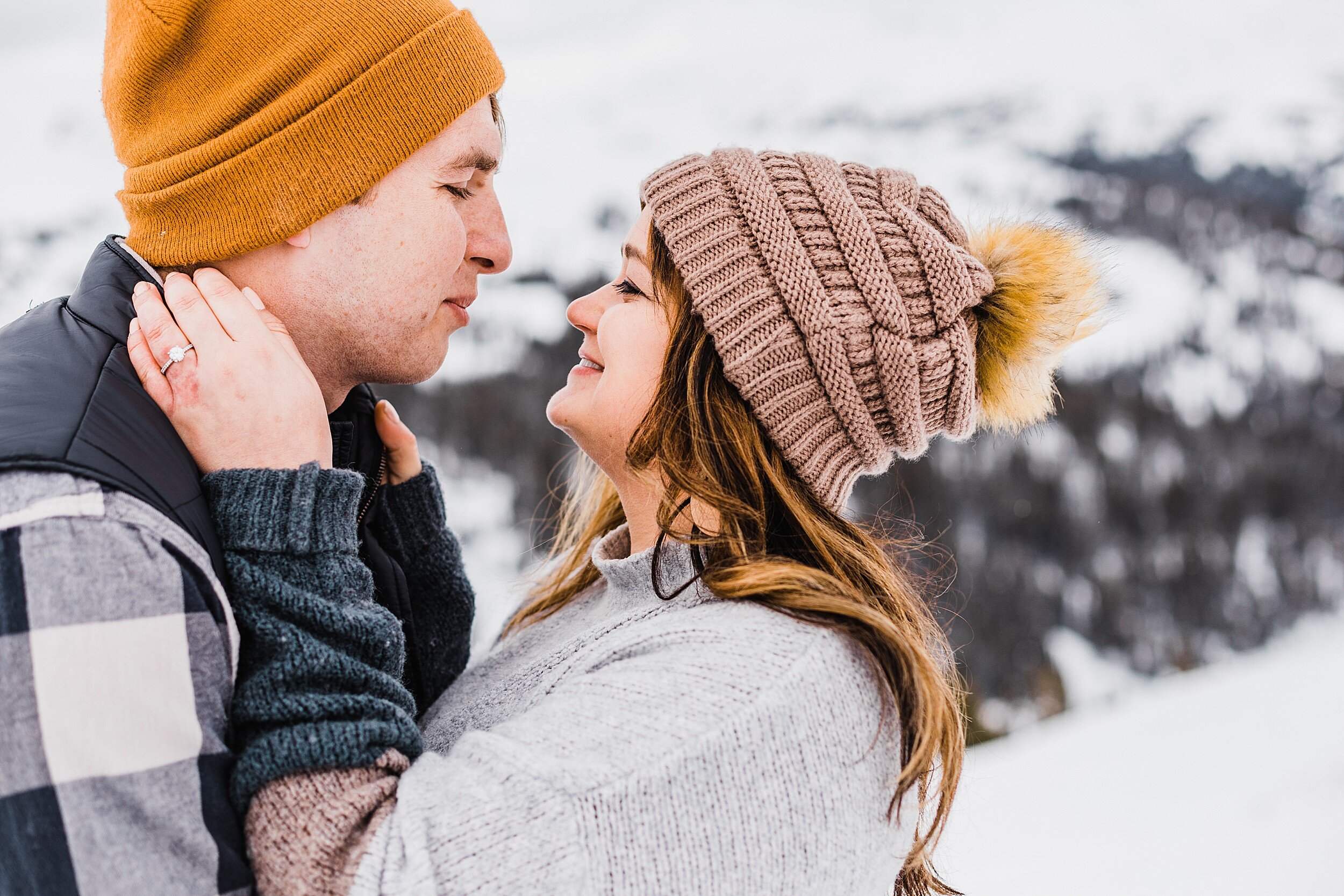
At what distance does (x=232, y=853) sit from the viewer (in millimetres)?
1006

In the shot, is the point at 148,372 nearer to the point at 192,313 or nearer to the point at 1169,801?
the point at 192,313

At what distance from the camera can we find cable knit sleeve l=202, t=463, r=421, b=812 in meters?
1.05

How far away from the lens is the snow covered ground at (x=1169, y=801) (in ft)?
12.1

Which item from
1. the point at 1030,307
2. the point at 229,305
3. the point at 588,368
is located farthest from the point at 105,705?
the point at 1030,307

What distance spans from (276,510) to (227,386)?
7.3 inches

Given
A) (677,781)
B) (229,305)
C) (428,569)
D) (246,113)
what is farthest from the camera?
(428,569)

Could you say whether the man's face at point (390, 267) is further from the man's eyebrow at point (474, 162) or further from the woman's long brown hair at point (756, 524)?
the woman's long brown hair at point (756, 524)

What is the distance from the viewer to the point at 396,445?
1.88 m

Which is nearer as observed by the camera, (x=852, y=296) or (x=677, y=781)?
(x=677, y=781)

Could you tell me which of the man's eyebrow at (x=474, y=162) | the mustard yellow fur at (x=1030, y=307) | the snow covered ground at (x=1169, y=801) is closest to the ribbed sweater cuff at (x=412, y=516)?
the man's eyebrow at (x=474, y=162)

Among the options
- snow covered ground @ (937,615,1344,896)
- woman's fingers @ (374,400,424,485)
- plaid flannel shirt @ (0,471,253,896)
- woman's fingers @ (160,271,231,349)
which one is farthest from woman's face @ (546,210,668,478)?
snow covered ground @ (937,615,1344,896)

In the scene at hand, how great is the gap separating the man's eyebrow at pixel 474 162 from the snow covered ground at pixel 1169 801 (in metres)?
2.48

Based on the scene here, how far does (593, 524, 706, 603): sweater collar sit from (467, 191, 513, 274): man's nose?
60 cm

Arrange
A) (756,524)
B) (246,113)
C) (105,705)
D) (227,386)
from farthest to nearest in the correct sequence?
(756,524), (246,113), (227,386), (105,705)
